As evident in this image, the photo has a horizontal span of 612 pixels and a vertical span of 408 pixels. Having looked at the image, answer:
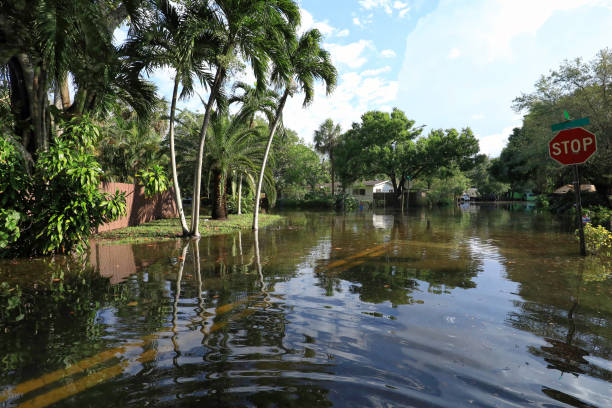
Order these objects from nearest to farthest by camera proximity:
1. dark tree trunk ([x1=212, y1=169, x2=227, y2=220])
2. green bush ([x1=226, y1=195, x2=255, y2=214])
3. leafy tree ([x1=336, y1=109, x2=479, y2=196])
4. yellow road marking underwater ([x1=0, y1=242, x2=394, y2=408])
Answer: yellow road marking underwater ([x1=0, y1=242, x2=394, y2=408]), dark tree trunk ([x1=212, y1=169, x2=227, y2=220]), green bush ([x1=226, y1=195, x2=255, y2=214]), leafy tree ([x1=336, y1=109, x2=479, y2=196])

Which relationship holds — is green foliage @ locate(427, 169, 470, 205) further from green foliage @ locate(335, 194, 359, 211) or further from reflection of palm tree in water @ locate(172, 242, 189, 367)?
reflection of palm tree in water @ locate(172, 242, 189, 367)

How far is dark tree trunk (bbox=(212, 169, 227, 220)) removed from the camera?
1834 cm

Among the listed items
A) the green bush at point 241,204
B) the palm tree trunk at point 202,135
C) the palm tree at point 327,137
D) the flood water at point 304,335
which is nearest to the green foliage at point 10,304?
the flood water at point 304,335

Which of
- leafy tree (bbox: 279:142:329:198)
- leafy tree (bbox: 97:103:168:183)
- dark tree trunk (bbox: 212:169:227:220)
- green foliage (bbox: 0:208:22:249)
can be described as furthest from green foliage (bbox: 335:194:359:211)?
green foliage (bbox: 0:208:22:249)

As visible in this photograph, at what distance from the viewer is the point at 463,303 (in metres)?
4.68

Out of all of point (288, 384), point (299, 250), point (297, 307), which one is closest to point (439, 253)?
point (299, 250)

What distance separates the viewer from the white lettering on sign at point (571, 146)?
7551 millimetres

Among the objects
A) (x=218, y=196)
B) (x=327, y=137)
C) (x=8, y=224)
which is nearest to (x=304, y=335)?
(x=8, y=224)

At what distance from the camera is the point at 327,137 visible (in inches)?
2034

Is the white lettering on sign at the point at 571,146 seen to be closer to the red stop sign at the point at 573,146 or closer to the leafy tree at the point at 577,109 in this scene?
the red stop sign at the point at 573,146

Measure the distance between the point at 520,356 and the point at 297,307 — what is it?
248 cm

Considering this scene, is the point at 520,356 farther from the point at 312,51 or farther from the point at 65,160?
the point at 312,51

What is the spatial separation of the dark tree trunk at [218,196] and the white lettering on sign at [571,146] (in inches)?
575

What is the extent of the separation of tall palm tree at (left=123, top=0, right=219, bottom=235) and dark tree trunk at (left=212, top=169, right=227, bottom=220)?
7.63 meters
